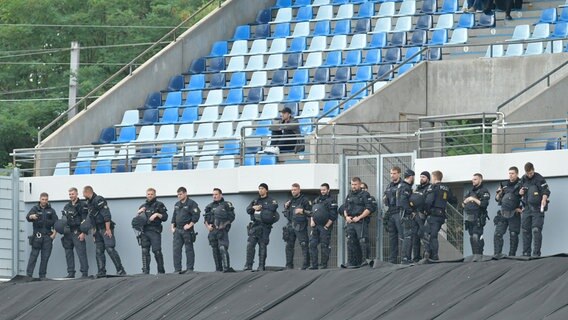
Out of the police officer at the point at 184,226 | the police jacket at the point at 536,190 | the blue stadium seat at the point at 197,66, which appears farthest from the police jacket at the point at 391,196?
the blue stadium seat at the point at 197,66

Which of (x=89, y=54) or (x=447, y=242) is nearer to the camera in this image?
(x=447, y=242)

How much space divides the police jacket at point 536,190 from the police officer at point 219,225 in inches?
230

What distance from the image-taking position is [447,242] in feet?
103

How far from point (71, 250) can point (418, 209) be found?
306 inches

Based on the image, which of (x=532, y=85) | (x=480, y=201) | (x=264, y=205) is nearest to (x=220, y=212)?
(x=264, y=205)

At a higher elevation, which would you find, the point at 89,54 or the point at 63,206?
the point at 89,54

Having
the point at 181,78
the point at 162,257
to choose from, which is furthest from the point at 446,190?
the point at 181,78

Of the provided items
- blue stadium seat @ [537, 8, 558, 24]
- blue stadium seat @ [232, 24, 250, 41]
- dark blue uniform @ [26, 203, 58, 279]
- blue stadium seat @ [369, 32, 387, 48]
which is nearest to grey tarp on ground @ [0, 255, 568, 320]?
dark blue uniform @ [26, 203, 58, 279]

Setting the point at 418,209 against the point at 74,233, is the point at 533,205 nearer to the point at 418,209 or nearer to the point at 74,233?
the point at 418,209

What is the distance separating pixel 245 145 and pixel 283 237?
331cm

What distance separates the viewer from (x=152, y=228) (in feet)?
107

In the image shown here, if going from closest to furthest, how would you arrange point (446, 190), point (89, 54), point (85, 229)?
1. point (446, 190)
2. point (85, 229)
3. point (89, 54)

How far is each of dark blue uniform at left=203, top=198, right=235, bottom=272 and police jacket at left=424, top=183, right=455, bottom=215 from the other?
4.09 m

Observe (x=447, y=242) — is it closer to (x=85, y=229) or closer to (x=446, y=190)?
(x=446, y=190)
